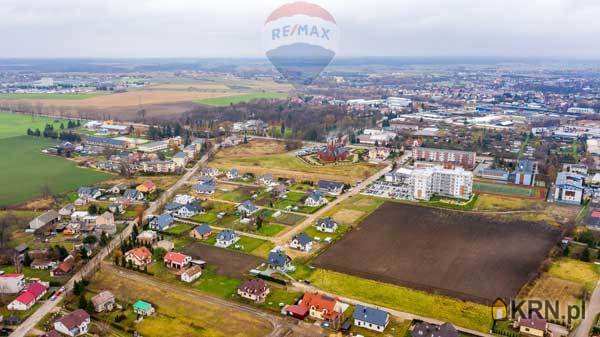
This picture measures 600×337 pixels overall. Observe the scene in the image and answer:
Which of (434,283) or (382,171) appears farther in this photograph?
(382,171)

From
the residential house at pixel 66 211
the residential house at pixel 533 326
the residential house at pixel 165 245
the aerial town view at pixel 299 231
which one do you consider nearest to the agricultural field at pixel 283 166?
the aerial town view at pixel 299 231

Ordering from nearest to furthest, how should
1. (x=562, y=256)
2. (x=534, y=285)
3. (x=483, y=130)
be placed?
(x=534, y=285) → (x=562, y=256) → (x=483, y=130)

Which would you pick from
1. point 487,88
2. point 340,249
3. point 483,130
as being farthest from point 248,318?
point 487,88

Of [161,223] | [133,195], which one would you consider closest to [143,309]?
[161,223]

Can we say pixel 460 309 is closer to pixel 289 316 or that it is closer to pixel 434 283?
pixel 434 283

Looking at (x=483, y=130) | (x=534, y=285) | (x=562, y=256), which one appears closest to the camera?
(x=534, y=285)
